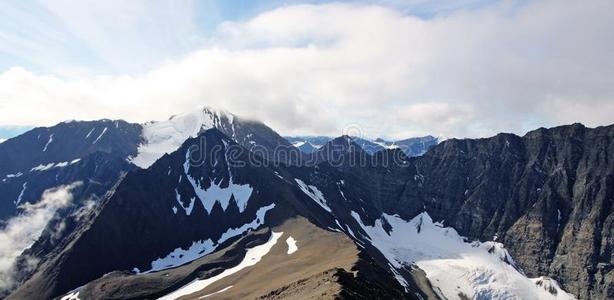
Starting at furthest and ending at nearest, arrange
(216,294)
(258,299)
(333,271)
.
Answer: (216,294), (258,299), (333,271)

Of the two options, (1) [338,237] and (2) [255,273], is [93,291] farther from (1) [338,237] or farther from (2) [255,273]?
(1) [338,237]

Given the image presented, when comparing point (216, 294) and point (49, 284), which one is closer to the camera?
point (216, 294)

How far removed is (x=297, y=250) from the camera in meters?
188

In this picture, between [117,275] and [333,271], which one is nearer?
[333,271]

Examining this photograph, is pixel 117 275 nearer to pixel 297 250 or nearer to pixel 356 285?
pixel 297 250

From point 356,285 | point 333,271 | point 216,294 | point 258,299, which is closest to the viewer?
point 356,285

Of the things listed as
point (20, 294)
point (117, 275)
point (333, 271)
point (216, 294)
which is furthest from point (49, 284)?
point (333, 271)

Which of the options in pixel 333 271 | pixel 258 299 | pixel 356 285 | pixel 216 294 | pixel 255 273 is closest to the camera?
pixel 356 285

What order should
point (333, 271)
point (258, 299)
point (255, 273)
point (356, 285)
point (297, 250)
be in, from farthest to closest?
point (297, 250)
point (255, 273)
point (258, 299)
point (333, 271)
point (356, 285)

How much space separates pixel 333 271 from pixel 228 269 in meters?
85.5

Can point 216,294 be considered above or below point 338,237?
below

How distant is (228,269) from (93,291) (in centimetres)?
4223

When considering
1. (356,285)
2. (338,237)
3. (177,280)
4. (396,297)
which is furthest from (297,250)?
Answer: (356,285)

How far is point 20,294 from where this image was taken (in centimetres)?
19388
